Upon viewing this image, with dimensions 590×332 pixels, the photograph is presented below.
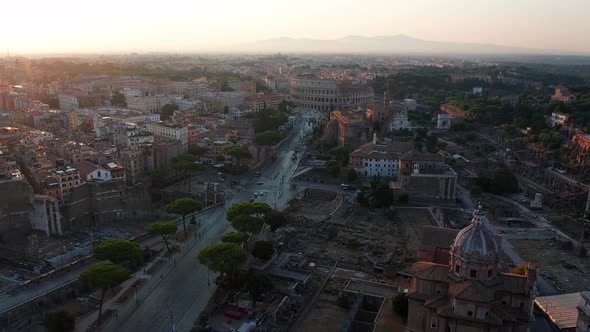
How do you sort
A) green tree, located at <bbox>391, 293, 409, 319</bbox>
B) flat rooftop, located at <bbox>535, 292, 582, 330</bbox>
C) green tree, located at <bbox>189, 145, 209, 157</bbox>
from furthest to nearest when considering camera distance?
green tree, located at <bbox>189, 145, 209, 157</bbox>, green tree, located at <bbox>391, 293, 409, 319</bbox>, flat rooftop, located at <bbox>535, 292, 582, 330</bbox>

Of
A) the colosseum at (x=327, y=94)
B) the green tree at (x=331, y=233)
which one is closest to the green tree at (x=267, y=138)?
the green tree at (x=331, y=233)

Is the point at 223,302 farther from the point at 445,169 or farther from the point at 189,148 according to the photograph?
the point at 189,148

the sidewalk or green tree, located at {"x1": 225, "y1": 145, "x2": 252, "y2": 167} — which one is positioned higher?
green tree, located at {"x1": 225, "y1": 145, "x2": 252, "y2": 167}

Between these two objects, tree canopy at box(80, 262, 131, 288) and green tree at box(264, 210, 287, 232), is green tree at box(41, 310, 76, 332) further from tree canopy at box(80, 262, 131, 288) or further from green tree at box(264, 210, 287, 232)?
green tree at box(264, 210, 287, 232)

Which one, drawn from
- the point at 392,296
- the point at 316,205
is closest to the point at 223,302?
the point at 392,296

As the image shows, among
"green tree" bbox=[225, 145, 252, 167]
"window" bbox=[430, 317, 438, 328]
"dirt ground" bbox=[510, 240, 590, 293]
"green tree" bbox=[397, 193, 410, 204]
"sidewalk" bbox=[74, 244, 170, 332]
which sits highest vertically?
"green tree" bbox=[225, 145, 252, 167]

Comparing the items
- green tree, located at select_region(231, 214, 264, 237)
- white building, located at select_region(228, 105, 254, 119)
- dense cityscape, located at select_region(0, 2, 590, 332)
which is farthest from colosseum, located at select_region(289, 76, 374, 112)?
green tree, located at select_region(231, 214, 264, 237)

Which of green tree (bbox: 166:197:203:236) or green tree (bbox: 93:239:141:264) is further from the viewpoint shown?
green tree (bbox: 166:197:203:236)

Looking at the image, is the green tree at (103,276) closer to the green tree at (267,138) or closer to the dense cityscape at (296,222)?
the dense cityscape at (296,222)
